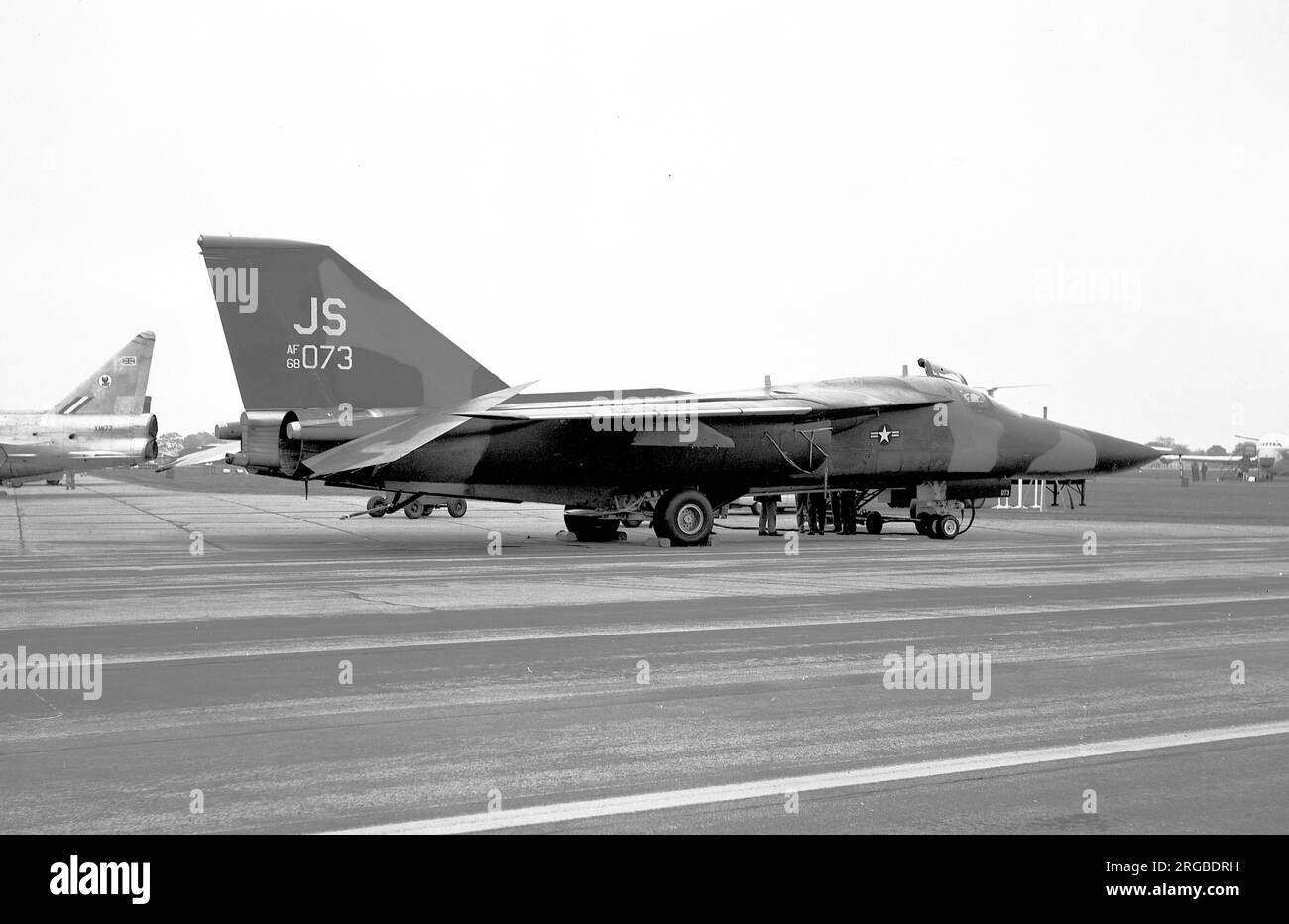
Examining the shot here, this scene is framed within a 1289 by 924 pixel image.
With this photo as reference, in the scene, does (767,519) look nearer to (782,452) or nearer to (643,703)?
(782,452)

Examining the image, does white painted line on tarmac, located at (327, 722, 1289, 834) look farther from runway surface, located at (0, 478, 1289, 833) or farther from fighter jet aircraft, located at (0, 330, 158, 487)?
fighter jet aircraft, located at (0, 330, 158, 487)

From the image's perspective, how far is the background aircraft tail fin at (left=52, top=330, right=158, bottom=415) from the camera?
42.9 metres

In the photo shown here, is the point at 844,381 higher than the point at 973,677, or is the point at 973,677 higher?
the point at 844,381

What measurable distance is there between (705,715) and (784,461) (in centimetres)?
1682

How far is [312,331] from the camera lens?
2039 cm

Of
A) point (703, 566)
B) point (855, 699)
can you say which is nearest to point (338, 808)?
point (855, 699)

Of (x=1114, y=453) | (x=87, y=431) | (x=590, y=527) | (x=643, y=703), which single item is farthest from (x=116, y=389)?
(x=643, y=703)

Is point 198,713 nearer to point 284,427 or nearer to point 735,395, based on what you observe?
point 284,427

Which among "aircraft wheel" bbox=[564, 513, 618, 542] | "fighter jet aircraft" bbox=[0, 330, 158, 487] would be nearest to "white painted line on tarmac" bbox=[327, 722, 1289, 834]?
"aircraft wheel" bbox=[564, 513, 618, 542]

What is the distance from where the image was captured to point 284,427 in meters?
19.7

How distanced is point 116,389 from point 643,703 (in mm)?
40200

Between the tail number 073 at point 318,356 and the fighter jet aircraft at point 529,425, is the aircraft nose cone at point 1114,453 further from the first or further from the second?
the tail number 073 at point 318,356

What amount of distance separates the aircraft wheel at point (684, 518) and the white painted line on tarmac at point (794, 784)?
628 inches

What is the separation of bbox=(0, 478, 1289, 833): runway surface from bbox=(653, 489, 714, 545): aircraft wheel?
5.43 metres
